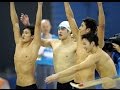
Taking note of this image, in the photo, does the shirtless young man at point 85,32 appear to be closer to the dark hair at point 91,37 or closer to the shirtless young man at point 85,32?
the shirtless young man at point 85,32

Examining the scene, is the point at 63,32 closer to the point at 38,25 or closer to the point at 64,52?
the point at 64,52

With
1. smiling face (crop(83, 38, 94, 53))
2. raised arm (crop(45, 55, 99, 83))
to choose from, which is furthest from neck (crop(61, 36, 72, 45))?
raised arm (crop(45, 55, 99, 83))

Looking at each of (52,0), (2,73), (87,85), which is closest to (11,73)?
(2,73)

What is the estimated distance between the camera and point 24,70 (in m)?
5.54

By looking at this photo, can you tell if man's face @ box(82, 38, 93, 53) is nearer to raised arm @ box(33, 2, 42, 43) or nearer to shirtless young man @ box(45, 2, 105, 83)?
shirtless young man @ box(45, 2, 105, 83)

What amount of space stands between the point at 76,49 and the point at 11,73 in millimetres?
3097

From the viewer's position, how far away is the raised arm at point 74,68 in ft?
15.7

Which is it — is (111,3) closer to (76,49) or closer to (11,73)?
(11,73)

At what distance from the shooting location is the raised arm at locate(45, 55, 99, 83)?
478 cm

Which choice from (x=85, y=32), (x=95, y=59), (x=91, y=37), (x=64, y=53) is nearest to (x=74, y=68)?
(x=95, y=59)

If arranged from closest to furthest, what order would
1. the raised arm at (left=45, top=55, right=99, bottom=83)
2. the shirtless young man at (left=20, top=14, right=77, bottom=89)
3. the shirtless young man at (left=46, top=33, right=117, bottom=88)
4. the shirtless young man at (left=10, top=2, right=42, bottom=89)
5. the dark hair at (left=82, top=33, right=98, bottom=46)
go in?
the raised arm at (left=45, top=55, right=99, bottom=83), the shirtless young man at (left=46, top=33, right=117, bottom=88), the dark hair at (left=82, top=33, right=98, bottom=46), the shirtless young man at (left=10, top=2, right=42, bottom=89), the shirtless young man at (left=20, top=14, right=77, bottom=89)

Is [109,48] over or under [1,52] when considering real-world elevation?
over

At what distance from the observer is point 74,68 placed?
4832mm

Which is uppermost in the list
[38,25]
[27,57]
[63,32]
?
[38,25]
